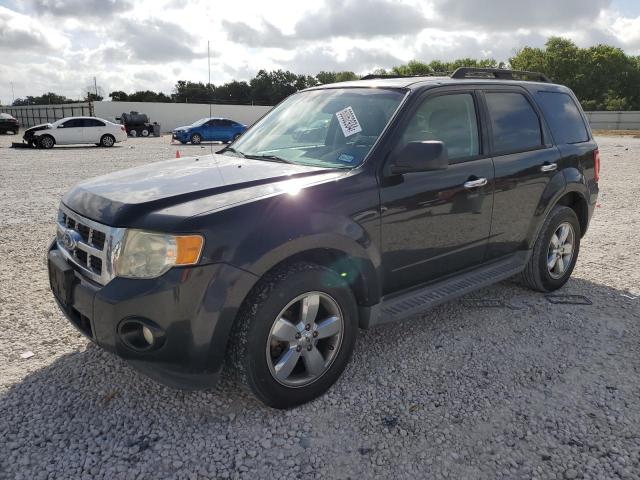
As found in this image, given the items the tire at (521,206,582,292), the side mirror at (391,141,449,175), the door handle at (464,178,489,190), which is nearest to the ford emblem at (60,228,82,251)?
the side mirror at (391,141,449,175)

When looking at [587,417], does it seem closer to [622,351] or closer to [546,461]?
[546,461]

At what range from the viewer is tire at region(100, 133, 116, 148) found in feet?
81.0

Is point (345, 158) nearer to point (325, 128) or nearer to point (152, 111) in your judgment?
point (325, 128)

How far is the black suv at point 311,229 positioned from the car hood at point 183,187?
0.01 metres

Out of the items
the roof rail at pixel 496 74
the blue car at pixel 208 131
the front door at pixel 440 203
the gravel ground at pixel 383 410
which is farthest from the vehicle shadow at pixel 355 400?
the blue car at pixel 208 131

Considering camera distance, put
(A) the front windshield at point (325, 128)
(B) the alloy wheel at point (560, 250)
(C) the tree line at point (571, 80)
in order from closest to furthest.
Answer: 1. (A) the front windshield at point (325, 128)
2. (B) the alloy wheel at point (560, 250)
3. (C) the tree line at point (571, 80)

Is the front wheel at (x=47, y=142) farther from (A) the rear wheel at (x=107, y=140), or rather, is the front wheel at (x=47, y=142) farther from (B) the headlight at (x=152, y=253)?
(B) the headlight at (x=152, y=253)

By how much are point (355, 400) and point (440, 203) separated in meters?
1.40

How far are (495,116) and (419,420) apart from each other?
2449 millimetres

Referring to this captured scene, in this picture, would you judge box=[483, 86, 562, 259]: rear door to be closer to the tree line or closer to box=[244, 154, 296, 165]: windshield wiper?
box=[244, 154, 296, 165]: windshield wiper

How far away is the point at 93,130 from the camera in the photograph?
79.5ft

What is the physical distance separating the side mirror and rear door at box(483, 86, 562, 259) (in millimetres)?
994

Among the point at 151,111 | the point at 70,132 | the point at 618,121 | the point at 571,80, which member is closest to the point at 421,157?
the point at 70,132

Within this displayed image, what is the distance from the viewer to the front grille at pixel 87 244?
2.69 m
